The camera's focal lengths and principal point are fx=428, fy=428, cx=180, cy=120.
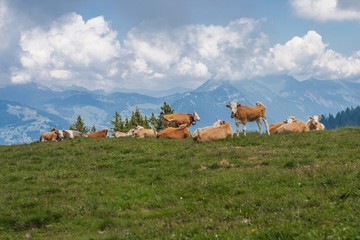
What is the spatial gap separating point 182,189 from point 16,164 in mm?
11841

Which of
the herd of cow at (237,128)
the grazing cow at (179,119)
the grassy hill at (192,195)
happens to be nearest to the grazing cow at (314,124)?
the herd of cow at (237,128)

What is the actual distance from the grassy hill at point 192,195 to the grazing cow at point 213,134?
4.74m

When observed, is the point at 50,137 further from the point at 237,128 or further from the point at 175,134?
the point at 237,128

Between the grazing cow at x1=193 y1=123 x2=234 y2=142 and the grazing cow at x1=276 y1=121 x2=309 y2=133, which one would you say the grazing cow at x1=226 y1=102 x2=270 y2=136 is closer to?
the grazing cow at x1=276 y1=121 x2=309 y2=133

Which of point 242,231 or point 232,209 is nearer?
point 242,231

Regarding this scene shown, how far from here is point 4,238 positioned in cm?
1121

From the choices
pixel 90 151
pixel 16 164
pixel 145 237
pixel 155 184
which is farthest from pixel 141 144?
pixel 145 237

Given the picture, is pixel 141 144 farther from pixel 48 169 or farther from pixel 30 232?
pixel 30 232

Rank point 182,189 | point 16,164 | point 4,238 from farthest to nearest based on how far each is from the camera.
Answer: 1. point 16,164
2. point 182,189
3. point 4,238

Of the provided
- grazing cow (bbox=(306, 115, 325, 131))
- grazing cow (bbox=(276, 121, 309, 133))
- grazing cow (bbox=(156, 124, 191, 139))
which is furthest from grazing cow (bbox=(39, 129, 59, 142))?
grazing cow (bbox=(306, 115, 325, 131))

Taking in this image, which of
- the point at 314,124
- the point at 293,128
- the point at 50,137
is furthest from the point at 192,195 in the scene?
the point at 50,137

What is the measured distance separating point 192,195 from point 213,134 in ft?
47.2

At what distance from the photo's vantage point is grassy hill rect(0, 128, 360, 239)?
9.73 meters

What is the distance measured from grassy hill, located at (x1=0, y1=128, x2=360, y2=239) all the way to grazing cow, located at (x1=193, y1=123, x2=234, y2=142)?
474cm
